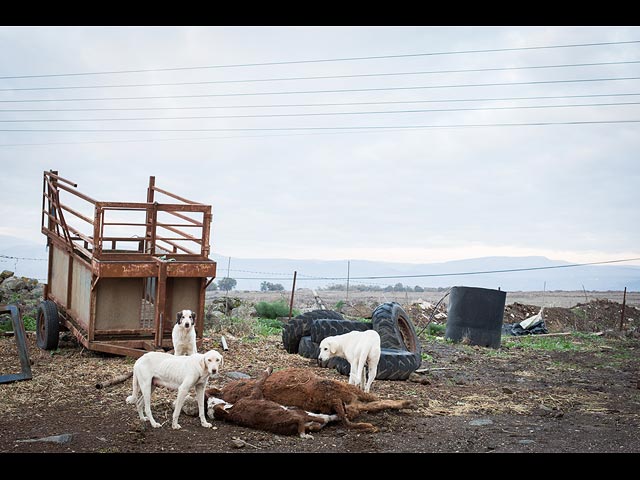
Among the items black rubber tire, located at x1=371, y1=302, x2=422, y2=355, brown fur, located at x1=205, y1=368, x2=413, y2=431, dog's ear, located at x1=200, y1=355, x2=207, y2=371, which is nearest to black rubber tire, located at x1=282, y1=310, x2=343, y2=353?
black rubber tire, located at x1=371, y1=302, x2=422, y2=355

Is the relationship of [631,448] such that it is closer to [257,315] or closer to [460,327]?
[460,327]

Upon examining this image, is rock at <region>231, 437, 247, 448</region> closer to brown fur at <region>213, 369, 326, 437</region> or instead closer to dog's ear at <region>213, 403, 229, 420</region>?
brown fur at <region>213, 369, 326, 437</region>

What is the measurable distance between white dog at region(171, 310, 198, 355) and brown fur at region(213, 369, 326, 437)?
2520mm

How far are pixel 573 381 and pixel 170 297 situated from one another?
7487 mm

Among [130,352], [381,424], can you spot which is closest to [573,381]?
[381,424]

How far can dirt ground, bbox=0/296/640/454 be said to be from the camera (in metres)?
7.15

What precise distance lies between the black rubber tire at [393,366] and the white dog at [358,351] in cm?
104

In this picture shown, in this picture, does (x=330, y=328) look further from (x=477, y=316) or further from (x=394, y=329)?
(x=477, y=316)

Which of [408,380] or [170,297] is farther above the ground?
[170,297]

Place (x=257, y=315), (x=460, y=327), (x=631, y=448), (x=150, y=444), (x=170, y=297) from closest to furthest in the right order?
(x=150, y=444)
(x=631, y=448)
(x=170, y=297)
(x=460, y=327)
(x=257, y=315)

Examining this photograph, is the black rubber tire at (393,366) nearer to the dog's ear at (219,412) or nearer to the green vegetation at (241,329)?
the dog's ear at (219,412)

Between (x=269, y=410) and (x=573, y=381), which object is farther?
(x=573, y=381)

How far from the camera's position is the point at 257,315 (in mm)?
21188

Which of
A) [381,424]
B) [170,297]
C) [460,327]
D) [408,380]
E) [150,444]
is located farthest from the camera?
[460,327]
